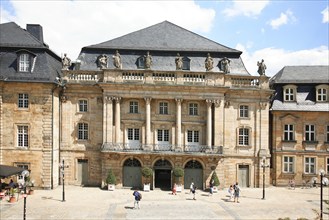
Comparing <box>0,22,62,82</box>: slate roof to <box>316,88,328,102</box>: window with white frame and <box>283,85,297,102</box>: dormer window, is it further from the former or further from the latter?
<box>316,88,328,102</box>: window with white frame

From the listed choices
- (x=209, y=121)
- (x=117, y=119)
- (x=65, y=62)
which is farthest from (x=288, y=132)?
(x=65, y=62)

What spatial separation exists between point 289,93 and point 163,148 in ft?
53.2

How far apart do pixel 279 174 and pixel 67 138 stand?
2425 cm

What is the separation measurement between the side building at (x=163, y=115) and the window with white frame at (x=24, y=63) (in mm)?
3683

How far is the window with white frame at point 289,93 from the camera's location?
123ft

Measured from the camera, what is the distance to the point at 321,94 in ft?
121

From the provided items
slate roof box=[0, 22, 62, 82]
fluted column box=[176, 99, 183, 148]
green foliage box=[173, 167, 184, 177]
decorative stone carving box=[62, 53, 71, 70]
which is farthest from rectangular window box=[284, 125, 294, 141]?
slate roof box=[0, 22, 62, 82]

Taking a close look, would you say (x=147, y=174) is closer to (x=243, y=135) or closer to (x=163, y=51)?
(x=243, y=135)

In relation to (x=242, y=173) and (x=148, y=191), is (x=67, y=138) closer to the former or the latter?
(x=148, y=191)

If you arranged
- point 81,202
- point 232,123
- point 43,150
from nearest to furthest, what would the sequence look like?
1. point 81,202
2. point 43,150
3. point 232,123

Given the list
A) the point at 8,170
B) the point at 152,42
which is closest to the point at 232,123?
the point at 152,42

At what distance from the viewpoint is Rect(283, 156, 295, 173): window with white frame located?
36.8m

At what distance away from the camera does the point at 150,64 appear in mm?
33875

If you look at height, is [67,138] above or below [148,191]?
above
